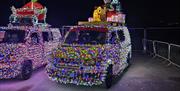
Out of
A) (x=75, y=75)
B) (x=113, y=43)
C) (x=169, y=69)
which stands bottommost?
(x=169, y=69)

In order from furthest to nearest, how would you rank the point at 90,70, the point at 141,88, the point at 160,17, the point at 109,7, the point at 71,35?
the point at 160,17 < the point at 109,7 < the point at 71,35 < the point at 141,88 < the point at 90,70

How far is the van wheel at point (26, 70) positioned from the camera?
32.4ft

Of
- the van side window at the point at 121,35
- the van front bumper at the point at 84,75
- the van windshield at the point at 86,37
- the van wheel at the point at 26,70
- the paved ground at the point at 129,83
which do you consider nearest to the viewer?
the van front bumper at the point at 84,75

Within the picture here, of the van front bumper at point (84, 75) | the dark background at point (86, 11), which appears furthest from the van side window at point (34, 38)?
the dark background at point (86, 11)

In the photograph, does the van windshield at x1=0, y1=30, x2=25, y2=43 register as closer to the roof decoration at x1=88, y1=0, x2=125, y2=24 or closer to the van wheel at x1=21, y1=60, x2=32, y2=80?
the van wheel at x1=21, y1=60, x2=32, y2=80

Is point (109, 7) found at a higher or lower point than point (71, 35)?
higher

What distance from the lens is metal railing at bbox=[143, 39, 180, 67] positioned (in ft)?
42.7

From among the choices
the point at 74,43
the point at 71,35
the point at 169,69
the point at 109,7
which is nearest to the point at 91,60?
the point at 74,43

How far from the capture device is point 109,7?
14328 mm

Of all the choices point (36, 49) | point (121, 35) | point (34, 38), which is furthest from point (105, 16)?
point (36, 49)

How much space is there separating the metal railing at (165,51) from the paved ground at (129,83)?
3.00 ft

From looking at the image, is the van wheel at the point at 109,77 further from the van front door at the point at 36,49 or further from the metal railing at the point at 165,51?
the metal railing at the point at 165,51

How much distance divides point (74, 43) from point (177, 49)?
5.47 meters

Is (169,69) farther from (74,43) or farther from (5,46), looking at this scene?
(5,46)
